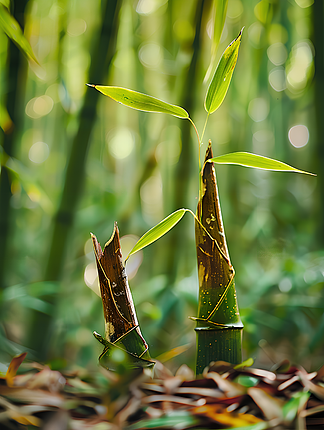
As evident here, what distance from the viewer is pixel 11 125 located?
452 mm

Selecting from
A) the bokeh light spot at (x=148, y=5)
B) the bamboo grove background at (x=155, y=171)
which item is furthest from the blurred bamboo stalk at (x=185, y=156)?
the bokeh light spot at (x=148, y=5)

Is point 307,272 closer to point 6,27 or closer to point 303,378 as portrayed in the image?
point 303,378

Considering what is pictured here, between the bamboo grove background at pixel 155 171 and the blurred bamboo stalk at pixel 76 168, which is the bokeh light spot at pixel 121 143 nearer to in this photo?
the bamboo grove background at pixel 155 171

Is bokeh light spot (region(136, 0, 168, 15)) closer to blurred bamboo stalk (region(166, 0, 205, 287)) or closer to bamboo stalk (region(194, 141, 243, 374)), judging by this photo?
blurred bamboo stalk (region(166, 0, 205, 287))

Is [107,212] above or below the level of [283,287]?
above

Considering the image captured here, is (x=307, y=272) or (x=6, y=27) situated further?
(x=307, y=272)

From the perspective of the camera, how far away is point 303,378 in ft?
0.75

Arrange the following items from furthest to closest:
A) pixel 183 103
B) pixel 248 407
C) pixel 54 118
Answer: pixel 54 118 → pixel 183 103 → pixel 248 407

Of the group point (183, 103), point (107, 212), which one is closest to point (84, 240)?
point (107, 212)

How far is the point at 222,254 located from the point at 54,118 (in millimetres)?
777

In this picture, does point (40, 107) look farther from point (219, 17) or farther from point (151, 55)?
point (219, 17)

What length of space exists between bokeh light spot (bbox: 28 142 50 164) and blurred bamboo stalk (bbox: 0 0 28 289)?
411 mm

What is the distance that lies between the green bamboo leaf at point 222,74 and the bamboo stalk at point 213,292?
0.04 meters

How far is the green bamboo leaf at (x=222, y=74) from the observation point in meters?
0.22
